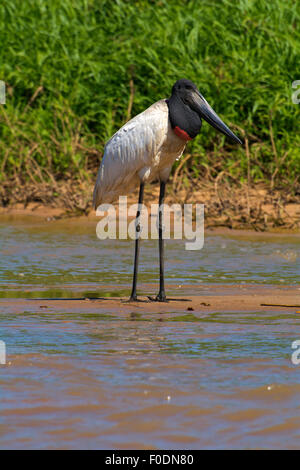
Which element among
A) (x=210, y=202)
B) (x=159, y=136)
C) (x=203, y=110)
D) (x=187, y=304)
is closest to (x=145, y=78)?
(x=210, y=202)

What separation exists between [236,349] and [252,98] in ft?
22.1

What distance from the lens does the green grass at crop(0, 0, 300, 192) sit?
11.2 metres

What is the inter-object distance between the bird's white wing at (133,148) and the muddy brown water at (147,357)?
793mm

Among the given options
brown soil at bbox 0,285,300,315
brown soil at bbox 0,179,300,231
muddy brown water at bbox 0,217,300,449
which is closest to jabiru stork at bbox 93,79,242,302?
brown soil at bbox 0,285,300,315

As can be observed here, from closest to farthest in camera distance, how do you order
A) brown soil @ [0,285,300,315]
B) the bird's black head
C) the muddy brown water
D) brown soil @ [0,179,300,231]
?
the muddy brown water → brown soil @ [0,285,300,315] → the bird's black head → brown soil @ [0,179,300,231]

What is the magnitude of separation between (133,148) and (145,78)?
545 centimetres

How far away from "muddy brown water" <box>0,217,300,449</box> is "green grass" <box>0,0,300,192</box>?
2.99 metres

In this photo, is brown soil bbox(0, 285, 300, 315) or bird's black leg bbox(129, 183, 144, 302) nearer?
brown soil bbox(0, 285, 300, 315)

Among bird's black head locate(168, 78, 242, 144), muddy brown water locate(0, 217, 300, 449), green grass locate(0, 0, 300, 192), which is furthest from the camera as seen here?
green grass locate(0, 0, 300, 192)

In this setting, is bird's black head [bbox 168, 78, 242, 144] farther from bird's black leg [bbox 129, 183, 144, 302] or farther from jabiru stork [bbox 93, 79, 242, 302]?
bird's black leg [bbox 129, 183, 144, 302]

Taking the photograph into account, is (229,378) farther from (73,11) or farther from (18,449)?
(73,11)

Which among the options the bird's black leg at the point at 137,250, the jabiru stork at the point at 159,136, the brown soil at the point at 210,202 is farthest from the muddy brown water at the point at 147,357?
the brown soil at the point at 210,202

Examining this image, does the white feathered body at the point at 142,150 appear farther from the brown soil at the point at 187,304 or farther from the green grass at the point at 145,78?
the green grass at the point at 145,78

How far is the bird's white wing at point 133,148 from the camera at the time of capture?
259 inches
